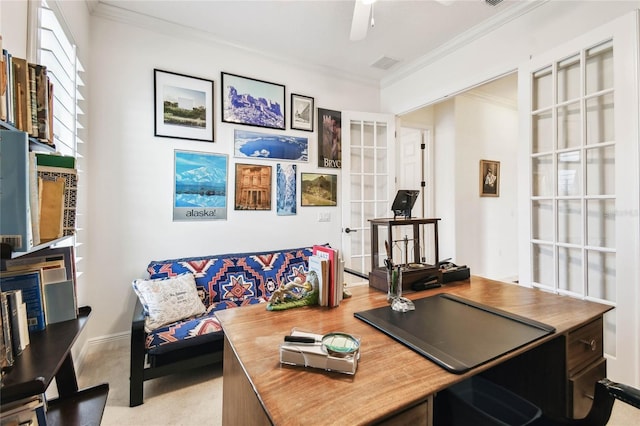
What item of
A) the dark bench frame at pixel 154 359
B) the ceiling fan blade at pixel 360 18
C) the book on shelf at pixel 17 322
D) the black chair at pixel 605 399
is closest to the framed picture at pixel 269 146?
the ceiling fan blade at pixel 360 18

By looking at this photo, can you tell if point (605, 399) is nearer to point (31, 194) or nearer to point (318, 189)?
point (31, 194)

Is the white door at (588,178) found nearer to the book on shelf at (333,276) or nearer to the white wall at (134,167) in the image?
the book on shelf at (333,276)

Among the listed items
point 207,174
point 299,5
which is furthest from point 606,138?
point 207,174

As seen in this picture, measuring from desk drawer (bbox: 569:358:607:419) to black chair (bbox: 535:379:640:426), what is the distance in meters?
0.08

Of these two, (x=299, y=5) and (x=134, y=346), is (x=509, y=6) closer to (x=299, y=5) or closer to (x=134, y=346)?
(x=299, y=5)

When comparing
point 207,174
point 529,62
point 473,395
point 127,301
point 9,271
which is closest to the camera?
point 9,271

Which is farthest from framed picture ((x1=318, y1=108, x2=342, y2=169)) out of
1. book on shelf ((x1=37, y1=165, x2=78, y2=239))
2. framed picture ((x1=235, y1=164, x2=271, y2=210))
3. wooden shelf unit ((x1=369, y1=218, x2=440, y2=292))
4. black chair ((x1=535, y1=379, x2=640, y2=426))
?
black chair ((x1=535, y1=379, x2=640, y2=426))

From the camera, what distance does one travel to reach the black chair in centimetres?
94

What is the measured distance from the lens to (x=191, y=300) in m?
2.32

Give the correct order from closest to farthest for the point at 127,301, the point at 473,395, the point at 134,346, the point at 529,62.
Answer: the point at 473,395, the point at 134,346, the point at 529,62, the point at 127,301

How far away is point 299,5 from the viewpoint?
2.48 meters

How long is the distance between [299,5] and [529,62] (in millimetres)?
2020

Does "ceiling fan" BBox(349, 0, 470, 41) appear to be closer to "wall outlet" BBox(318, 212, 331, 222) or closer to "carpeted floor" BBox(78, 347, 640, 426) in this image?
"wall outlet" BBox(318, 212, 331, 222)

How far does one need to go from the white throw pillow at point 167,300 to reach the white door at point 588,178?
2804 millimetres
